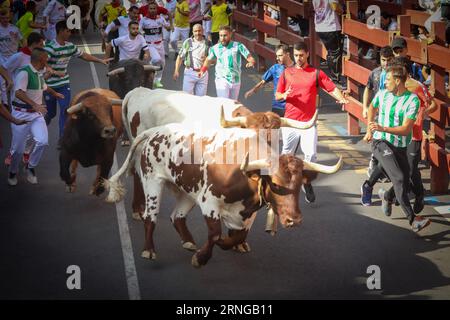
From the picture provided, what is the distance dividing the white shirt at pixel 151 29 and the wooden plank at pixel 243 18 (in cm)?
422

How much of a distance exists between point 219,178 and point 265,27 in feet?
44.9

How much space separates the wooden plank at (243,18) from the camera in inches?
938

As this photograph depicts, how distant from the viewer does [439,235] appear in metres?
10.4

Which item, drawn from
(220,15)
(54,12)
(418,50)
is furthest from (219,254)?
(54,12)

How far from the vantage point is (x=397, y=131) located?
10359 mm

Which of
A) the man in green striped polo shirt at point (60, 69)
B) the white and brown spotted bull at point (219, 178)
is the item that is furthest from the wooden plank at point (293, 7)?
the white and brown spotted bull at point (219, 178)

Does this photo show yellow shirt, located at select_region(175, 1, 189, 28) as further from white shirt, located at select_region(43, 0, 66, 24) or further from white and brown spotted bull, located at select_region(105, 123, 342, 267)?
white and brown spotted bull, located at select_region(105, 123, 342, 267)

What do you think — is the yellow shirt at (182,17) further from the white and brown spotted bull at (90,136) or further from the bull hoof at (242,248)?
the bull hoof at (242,248)

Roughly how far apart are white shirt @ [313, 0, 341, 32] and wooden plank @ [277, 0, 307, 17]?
60 cm

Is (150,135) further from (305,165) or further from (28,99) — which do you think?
(28,99)

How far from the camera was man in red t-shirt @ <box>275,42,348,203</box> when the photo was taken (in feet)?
38.2

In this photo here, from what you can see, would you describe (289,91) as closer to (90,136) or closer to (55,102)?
(90,136)
